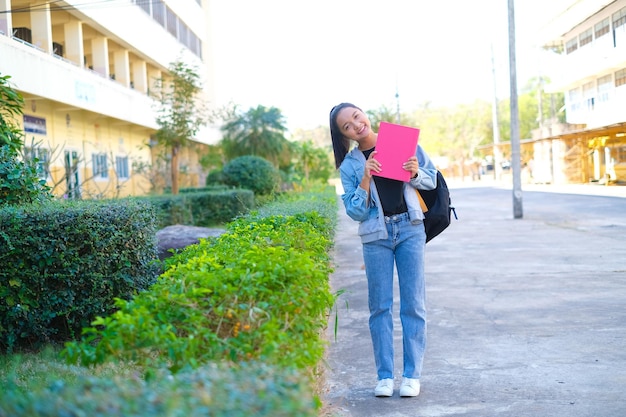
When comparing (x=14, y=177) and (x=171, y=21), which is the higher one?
(x=171, y=21)

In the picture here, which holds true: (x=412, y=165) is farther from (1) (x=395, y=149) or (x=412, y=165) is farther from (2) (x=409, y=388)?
(2) (x=409, y=388)

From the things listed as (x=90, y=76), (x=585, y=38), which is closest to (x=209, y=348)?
(x=90, y=76)

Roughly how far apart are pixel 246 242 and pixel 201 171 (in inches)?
1357

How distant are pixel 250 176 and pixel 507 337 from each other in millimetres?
19004

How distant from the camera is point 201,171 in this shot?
127ft

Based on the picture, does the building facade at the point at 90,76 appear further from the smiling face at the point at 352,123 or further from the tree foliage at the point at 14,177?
the smiling face at the point at 352,123

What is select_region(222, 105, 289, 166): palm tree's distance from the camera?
33.2m

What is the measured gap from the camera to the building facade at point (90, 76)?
63.5 feet

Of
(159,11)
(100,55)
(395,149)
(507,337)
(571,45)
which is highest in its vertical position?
(159,11)

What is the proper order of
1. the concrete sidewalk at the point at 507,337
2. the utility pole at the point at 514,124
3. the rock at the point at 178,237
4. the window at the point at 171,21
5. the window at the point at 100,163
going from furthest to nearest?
1. the window at the point at 171,21
2. the window at the point at 100,163
3. the utility pole at the point at 514,124
4. the rock at the point at 178,237
5. the concrete sidewalk at the point at 507,337

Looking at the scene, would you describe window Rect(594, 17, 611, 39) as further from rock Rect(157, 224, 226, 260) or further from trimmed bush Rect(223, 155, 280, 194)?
rock Rect(157, 224, 226, 260)

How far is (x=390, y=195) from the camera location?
4566 mm

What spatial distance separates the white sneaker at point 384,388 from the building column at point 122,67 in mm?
27079

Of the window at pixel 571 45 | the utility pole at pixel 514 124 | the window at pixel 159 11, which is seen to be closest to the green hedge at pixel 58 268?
the utility pole at pixel 514 124
